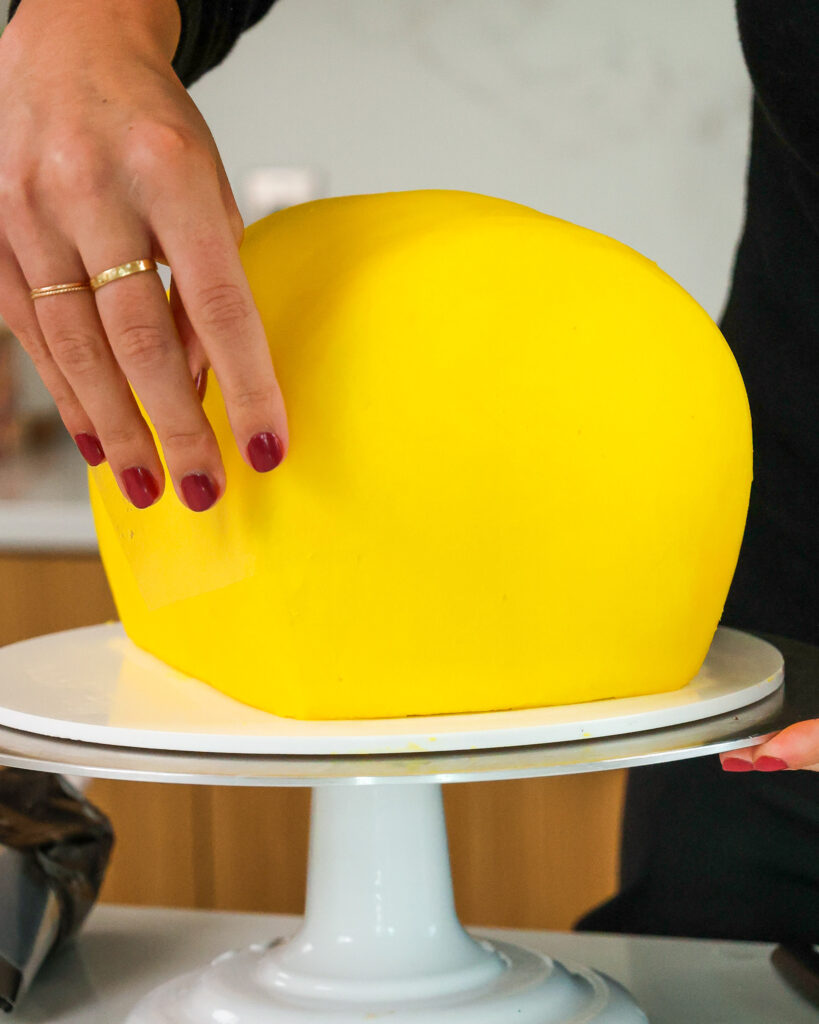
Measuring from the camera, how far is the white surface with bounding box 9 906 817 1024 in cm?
63

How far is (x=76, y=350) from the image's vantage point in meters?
0.44

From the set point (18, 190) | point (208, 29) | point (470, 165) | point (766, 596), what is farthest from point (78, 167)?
point (470, 165)

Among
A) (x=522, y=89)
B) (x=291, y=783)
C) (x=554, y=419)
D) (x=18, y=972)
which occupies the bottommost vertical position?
(x=18, y=972)

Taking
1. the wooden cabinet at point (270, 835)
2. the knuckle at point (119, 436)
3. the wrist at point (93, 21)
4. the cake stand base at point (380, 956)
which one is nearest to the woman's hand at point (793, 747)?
the cake stand base at point (380, 956)

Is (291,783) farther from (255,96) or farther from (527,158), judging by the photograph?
(255,96)

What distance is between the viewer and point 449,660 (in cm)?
50

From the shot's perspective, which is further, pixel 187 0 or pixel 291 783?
pixel 187 0

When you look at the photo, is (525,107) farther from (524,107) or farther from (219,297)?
(219,297)

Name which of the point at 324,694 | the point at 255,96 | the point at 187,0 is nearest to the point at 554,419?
the point at 324,694

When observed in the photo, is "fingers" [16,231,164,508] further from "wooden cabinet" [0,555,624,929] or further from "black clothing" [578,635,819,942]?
"wooden cabinet" [0,555,624,929]

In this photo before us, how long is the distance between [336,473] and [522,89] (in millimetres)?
1381

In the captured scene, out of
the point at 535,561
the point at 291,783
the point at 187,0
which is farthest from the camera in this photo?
the point at 187,0

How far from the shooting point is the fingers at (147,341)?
1.37 feet

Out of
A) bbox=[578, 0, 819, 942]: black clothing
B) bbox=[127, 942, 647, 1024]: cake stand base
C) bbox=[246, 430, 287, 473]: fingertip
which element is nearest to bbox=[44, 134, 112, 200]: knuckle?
bbox=[246, 430, 287, 473]: fingertip
